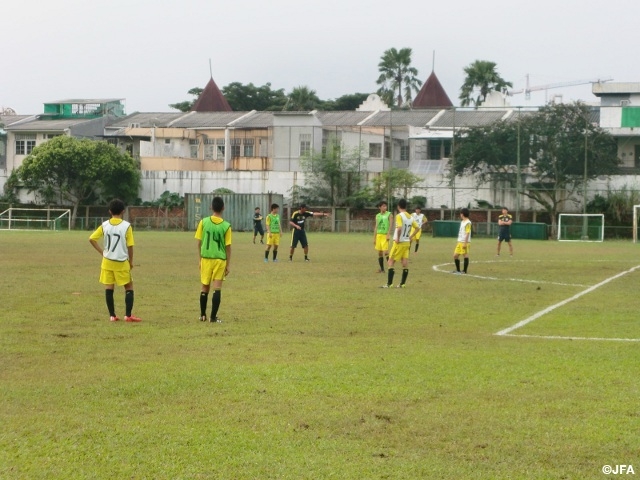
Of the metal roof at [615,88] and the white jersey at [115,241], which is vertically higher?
the metal roof at [615,88]

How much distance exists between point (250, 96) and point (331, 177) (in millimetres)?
44531

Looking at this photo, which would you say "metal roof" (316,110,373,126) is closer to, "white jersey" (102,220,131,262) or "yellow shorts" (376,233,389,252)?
"yellow shorts" (376,233,389,252)

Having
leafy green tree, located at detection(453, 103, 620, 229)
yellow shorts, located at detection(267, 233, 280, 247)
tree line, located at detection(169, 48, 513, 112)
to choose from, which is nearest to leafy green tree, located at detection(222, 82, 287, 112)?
tree line, located at detection(169, 48, 513, 112)

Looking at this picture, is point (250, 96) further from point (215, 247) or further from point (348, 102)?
point (215, 247)

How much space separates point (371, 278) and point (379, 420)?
17.6 metres

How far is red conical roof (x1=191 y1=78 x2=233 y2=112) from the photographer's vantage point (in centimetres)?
11025

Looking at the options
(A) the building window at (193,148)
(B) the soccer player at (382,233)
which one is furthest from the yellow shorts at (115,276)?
(A) the building window at (193,148)

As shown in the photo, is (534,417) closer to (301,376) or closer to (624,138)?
(301,376)

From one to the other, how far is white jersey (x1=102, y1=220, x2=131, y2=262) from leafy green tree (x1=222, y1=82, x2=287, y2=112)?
101854 millimetres

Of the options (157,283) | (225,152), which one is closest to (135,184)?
(225,152)

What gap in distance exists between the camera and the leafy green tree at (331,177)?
253 ft

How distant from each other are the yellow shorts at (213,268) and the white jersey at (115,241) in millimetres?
1219

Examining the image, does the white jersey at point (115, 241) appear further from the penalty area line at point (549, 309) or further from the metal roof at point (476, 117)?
the metal roof at point (476, 117)

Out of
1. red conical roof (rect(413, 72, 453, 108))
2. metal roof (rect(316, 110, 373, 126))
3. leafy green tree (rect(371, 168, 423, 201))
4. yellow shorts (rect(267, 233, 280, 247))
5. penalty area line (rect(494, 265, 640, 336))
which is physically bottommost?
penalty area line (rect(494, 265, 640, 336))
